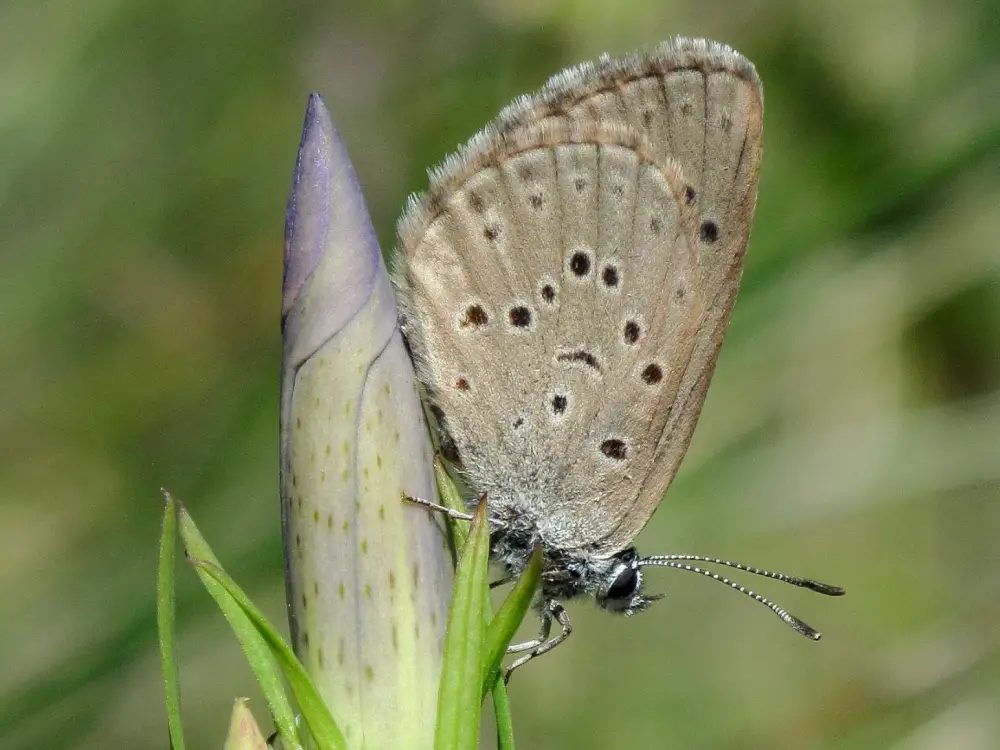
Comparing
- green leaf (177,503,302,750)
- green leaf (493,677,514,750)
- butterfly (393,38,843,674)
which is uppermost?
butterfly (393,38,843,674)

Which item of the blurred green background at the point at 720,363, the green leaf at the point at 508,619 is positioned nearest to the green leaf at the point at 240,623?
the green leaf at the point at 508,619

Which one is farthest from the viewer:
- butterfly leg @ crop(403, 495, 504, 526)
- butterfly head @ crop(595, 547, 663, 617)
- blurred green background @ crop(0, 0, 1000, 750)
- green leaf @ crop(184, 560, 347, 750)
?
blurred green background @ crop(0, 0, 1000, 750)

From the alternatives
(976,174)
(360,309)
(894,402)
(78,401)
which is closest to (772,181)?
(976,174)

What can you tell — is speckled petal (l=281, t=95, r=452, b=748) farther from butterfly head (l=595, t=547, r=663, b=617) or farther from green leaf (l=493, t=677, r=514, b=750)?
butterfly head (l=595, t=547, r=663, b=617)

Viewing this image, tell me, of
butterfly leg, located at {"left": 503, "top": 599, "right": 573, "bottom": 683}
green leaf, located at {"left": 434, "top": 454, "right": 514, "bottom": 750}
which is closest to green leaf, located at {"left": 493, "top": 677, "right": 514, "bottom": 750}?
green leaf, located at {"left": 434, "top": 454, "right": 514, "bottom": 750}

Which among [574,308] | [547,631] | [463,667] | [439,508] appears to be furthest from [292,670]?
[574,308]

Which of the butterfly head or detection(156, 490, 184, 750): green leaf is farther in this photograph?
the butterfly head

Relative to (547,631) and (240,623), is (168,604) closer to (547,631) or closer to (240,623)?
(240,623)

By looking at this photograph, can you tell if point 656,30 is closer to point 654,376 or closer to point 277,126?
point 277,126
